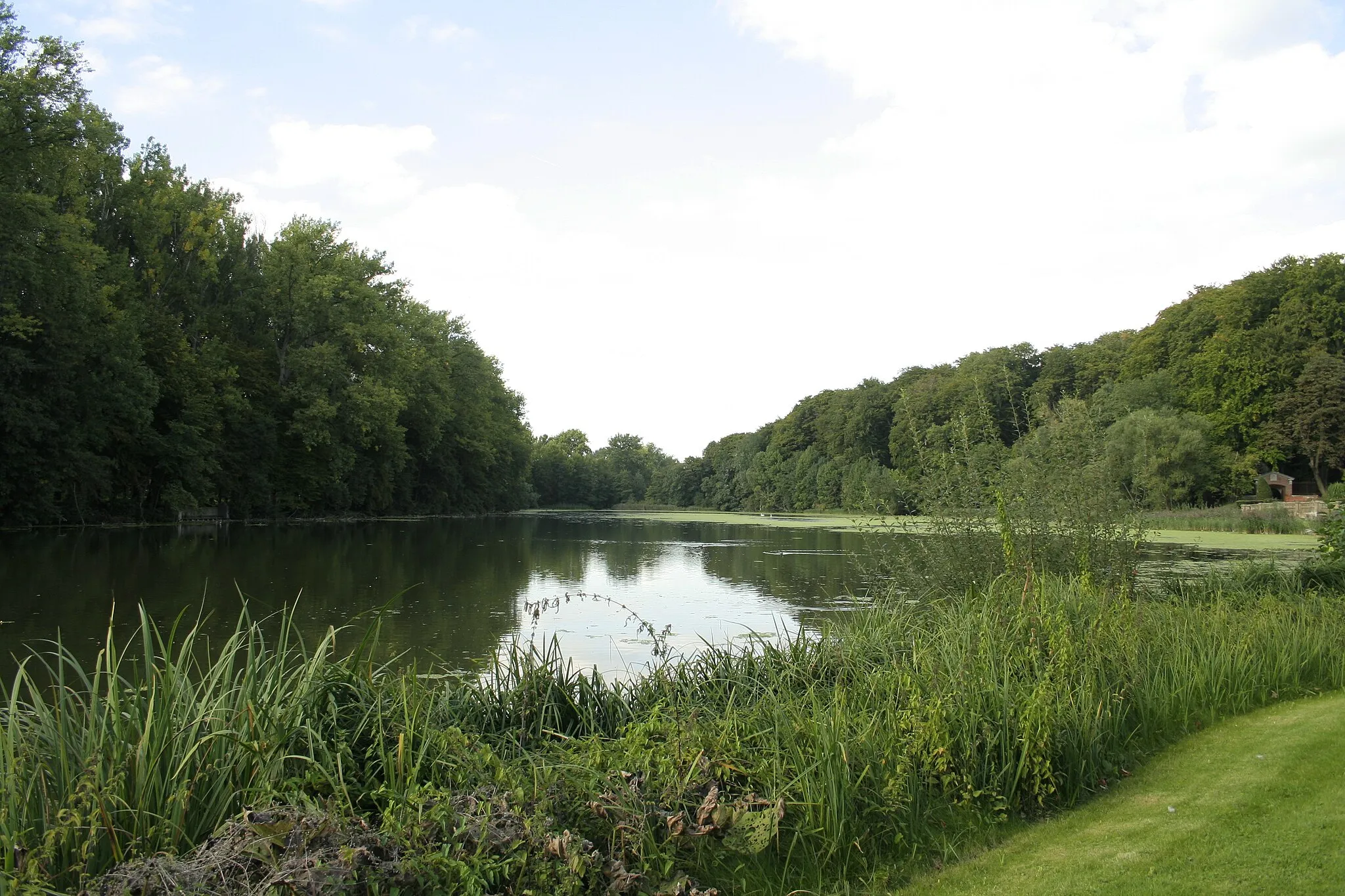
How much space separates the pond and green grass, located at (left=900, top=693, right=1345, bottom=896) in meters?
2.47

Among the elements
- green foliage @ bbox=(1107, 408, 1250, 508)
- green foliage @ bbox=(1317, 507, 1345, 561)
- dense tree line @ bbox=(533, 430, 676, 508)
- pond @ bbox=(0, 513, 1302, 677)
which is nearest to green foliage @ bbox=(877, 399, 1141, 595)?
pond @ bbox=(0, 513, 1302, 677)

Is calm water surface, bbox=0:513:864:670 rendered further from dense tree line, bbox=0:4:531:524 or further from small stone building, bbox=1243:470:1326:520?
small stone building, bbox=1243:470:1326:520

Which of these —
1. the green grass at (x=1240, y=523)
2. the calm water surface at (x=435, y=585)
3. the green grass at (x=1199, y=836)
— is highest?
the green grass at (x=1240, y=523)

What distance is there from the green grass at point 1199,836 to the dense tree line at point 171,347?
2730 cm

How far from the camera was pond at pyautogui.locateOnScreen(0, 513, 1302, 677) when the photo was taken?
11.0 m

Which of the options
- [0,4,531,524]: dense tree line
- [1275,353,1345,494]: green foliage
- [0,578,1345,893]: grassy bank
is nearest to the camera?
[0,578,1345,893]: grassy bank

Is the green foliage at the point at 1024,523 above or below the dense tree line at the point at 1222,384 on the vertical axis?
below

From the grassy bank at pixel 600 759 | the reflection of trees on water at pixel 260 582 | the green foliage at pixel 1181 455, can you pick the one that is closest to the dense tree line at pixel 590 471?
the green foliage at pixel 1181 455

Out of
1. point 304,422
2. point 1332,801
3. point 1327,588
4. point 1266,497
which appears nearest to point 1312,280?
point 1266,497

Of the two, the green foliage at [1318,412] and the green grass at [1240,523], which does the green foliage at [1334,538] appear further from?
the green foliage at [1318,412]

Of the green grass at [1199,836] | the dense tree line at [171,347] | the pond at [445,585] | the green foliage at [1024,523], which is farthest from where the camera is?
the dense tree line at [171,347]

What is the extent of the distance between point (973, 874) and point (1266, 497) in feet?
169

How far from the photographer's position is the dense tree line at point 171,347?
25000mm

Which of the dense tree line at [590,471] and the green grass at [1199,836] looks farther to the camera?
the dense tree line at [590,471]
